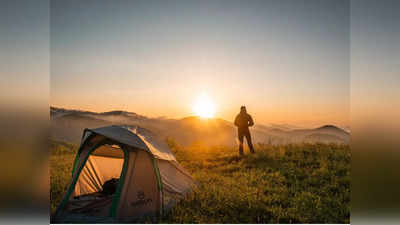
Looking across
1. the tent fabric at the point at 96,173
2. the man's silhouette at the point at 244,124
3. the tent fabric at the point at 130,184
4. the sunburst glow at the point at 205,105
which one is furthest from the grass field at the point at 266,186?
the sunburst glow at the point at 205,105

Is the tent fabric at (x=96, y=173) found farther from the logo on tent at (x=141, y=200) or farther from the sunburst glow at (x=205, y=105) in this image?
the sunburst glow at (x=205, y=105)

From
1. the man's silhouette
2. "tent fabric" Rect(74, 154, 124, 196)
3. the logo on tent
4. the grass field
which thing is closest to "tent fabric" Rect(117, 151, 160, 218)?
the logo on tent

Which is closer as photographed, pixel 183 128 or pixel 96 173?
pixel 96 173

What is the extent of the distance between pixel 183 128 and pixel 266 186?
36.4 ft

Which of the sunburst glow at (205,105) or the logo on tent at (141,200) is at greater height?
the sunburst glow at (205,105)

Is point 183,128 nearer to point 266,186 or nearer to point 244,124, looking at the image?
point 244,124

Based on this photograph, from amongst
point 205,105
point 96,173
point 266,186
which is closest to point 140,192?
point 96,173

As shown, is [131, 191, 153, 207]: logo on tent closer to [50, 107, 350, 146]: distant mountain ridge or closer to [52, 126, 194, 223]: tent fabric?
[52, 126, 194, 223]: tent fabric

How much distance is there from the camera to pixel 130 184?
4.50 m

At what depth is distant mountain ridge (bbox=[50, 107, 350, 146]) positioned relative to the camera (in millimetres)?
10407

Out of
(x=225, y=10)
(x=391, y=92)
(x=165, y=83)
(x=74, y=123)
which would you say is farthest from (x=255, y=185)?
(x=74, y=123)

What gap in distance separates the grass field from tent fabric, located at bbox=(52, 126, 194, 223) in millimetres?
340

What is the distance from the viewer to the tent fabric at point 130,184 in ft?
14.4

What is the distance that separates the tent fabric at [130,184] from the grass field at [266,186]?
1.11ft
